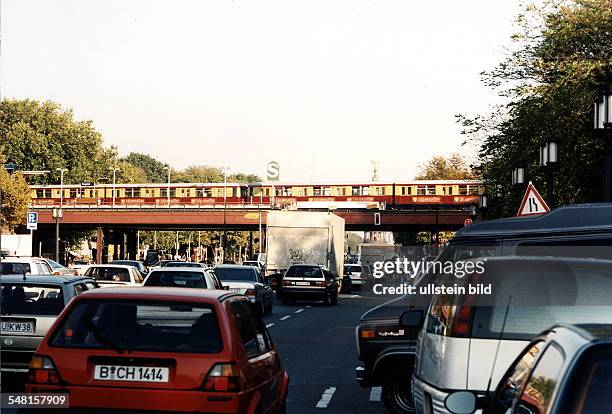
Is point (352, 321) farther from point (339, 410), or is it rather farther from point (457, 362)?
point (457, 362)

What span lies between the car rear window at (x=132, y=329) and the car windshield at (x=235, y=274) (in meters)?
24.0

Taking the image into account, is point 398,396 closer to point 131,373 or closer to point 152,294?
point 152,294

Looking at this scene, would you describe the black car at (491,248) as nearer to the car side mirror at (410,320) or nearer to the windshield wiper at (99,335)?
the car side mirror at (410,320)

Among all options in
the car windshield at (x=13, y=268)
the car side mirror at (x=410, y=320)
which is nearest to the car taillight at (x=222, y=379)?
the car side mirror at (x=410, y=320)

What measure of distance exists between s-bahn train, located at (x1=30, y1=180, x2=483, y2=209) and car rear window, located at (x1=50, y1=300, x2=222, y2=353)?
7884 centimetres

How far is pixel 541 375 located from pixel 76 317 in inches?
184

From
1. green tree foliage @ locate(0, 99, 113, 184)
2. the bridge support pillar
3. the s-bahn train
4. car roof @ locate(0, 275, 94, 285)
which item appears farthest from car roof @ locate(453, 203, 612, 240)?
the bridge support pillar

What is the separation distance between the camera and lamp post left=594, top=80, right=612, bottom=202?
19.3 m

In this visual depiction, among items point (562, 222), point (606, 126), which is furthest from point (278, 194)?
point (562, 222)

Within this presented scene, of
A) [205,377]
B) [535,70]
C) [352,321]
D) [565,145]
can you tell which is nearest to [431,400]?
[205,377]

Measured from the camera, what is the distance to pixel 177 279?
24.9 m

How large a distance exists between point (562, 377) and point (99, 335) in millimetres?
4940

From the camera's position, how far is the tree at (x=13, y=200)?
3116 inches

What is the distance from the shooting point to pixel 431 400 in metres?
8.20
